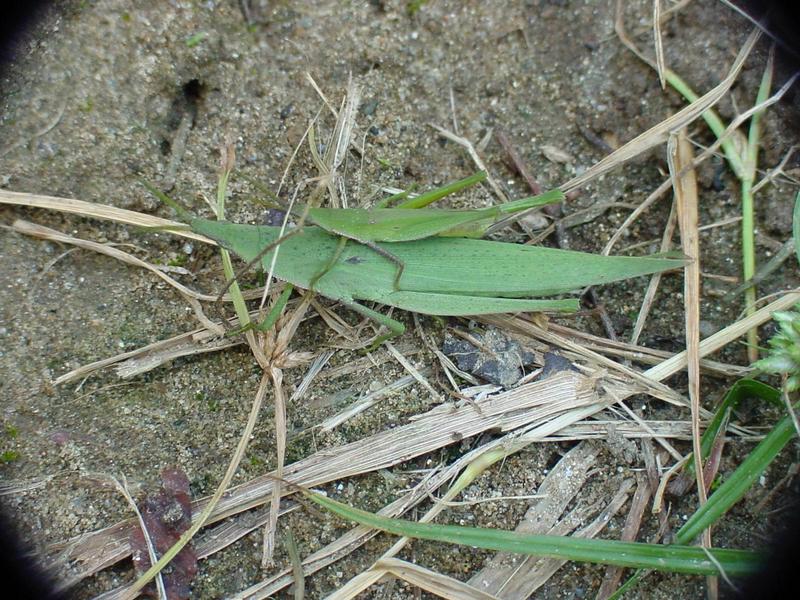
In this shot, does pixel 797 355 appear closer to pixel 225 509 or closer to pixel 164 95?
pixel 225 509

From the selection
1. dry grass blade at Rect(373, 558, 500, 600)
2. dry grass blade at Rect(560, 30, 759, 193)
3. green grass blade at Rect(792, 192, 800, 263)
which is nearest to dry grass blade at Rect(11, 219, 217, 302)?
dry grass blade at Rect(373, 558, 500, 600)

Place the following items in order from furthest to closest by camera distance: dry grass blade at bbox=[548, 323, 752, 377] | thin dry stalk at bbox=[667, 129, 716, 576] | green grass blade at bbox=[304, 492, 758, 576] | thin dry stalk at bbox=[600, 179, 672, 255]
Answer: thin dry stalk at bbox=[600, 179, 672, 255], dry grass blade at bbox=[548, 323, 752, 377], thin dry stalk at bbox=[667, 129, 716, 576], green grass blade at bbox=[304, 492, 758, 576]

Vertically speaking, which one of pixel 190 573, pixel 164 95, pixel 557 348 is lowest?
pixel 190 573

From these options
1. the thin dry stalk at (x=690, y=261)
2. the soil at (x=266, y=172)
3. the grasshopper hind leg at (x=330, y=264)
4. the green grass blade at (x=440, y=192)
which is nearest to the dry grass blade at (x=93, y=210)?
the soil at (x=266, y=172)

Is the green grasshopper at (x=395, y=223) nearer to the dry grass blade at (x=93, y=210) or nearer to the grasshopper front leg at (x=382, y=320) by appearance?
the grasshopper front leg at (x=382, y=320)

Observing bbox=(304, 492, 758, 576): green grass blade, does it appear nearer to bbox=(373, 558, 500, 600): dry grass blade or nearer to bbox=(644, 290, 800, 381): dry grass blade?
bbox=(373, 558, 500, 600): dry grass blade

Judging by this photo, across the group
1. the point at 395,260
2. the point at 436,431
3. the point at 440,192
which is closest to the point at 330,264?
the point at 395,260

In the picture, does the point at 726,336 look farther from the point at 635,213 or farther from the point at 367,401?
the point at 367,401

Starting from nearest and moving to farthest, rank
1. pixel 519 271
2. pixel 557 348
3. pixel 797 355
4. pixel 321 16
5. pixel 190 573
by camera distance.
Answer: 1. pixel 797 355
2. pixel 190 573
3. pixel 519 271
4. pixel 557 348
5. pixel 321 16

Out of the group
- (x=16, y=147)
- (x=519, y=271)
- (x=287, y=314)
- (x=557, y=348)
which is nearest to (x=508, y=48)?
(x=519, y=271)
